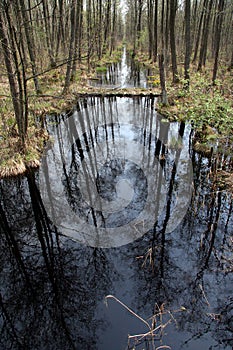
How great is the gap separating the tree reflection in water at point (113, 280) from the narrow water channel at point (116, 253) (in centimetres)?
2

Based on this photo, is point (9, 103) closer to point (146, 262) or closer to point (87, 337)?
point (146, 262)

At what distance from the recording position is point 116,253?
16.3ft

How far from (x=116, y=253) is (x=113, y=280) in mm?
616

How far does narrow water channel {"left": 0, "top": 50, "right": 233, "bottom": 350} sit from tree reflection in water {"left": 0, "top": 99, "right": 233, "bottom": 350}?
0.7 inches

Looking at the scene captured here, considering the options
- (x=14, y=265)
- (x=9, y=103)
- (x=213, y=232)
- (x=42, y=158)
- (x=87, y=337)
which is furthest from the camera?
(x=9, y=103)

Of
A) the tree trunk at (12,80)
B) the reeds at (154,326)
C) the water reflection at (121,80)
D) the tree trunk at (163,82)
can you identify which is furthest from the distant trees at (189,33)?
the reeds at (154,326)

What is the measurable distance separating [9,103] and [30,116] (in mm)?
924

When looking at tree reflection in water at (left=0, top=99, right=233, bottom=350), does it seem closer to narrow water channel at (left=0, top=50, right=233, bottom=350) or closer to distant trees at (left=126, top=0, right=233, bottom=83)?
narrow water channel at (left=0, top=50, right=233, bottom=350)

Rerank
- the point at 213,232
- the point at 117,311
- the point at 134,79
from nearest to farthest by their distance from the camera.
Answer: the point at 117,311
the point at 213,232
the point at 134,79

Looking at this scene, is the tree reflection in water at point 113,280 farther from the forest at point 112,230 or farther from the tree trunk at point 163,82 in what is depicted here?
the tree trunk at point 163,82

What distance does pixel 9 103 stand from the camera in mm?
10031

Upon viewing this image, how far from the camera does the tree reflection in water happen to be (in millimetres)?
3623

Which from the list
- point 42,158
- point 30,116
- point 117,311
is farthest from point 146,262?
point 30,116

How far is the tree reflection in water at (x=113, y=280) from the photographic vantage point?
11.9 feet
